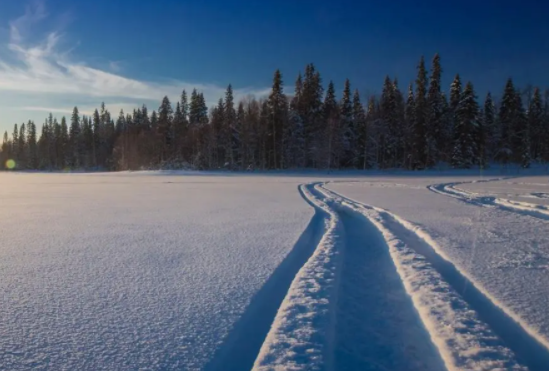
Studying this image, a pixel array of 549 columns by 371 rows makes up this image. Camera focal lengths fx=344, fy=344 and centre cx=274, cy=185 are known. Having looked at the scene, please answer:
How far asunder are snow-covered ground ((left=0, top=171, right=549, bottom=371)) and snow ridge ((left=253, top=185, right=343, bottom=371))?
14 mm

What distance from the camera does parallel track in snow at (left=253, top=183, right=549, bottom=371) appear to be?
2340 mm

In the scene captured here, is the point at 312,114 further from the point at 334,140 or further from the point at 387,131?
the point at 387,131

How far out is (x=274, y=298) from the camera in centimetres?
340

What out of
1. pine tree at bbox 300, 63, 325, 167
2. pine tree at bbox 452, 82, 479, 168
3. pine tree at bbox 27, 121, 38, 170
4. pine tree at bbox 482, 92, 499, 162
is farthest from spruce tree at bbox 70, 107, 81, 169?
pine tree at bbox 482, 92, 499, 162

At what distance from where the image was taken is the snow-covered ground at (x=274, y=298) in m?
2.35

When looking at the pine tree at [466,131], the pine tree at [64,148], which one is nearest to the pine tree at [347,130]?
the pine tree at [466,131]

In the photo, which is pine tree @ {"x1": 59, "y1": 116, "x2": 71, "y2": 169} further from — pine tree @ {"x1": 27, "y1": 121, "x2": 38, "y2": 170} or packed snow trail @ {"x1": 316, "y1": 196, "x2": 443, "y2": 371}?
packed snow trail @ {"x1": 316, "y1": 196, "x2": 443, "y2": 371}

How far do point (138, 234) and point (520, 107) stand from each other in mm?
54947

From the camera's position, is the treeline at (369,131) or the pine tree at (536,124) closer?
the treeline at (369,131)

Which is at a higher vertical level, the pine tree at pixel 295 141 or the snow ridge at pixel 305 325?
the pine tree at pixel 295 141

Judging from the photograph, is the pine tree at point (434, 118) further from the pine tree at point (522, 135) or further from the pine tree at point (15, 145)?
the pine tree at point (15, 145)

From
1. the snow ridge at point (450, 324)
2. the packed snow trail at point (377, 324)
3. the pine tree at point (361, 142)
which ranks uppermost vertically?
the pine tree at point (361, 142)

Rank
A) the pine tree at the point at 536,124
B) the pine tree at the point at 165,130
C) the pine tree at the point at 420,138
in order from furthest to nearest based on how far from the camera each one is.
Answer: the pine tree at the point at 165,130, the pine tree at the point at 536,124, the pine tree at the point at 420,138

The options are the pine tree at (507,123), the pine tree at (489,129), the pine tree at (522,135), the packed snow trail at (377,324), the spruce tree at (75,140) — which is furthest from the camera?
the spruce tree at (75,140)
